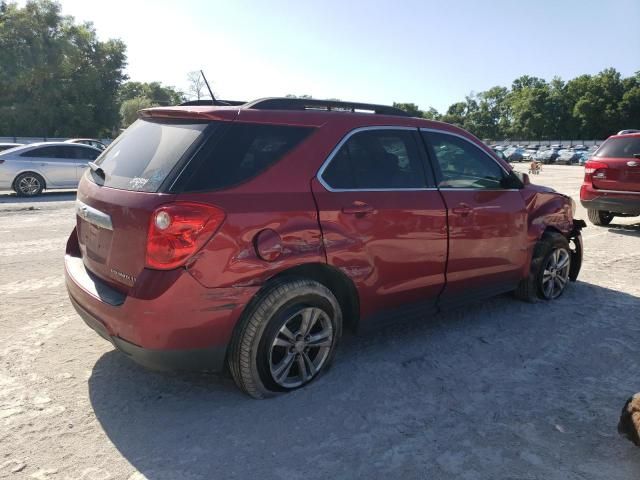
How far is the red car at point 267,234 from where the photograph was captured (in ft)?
9.00

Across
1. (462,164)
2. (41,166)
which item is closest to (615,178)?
(462,164)

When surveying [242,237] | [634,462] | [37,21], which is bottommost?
[634,462]

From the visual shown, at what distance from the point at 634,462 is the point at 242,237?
94.5 inches

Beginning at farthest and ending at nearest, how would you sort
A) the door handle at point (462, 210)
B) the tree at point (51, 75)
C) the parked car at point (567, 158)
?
1. the parked car at point (567, 158)
2. the tree at point (51, 75)
3. the door handle at point (462, 210)

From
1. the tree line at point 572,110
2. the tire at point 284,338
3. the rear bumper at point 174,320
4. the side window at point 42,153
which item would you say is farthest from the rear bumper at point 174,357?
the tree line at point 572,110

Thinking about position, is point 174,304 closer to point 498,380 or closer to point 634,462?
point 498,380

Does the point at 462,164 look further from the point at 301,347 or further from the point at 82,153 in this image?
the point at 82,153

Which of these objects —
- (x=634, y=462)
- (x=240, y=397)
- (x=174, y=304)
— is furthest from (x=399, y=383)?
(x=174, y=304)

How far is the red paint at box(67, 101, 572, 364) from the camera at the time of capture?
8.98 feet

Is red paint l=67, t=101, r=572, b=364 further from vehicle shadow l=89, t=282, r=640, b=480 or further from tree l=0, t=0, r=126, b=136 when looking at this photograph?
tree l=0, t=0, r=126, b=136

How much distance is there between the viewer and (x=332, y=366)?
3.62m

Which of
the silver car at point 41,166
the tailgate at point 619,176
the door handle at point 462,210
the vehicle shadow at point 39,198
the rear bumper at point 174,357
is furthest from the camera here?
the silver car at point 41,166

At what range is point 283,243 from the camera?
2977 mm

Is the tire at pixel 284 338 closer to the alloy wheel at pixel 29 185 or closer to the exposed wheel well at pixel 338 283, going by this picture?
the exposed wheel well at pixel 338 283
